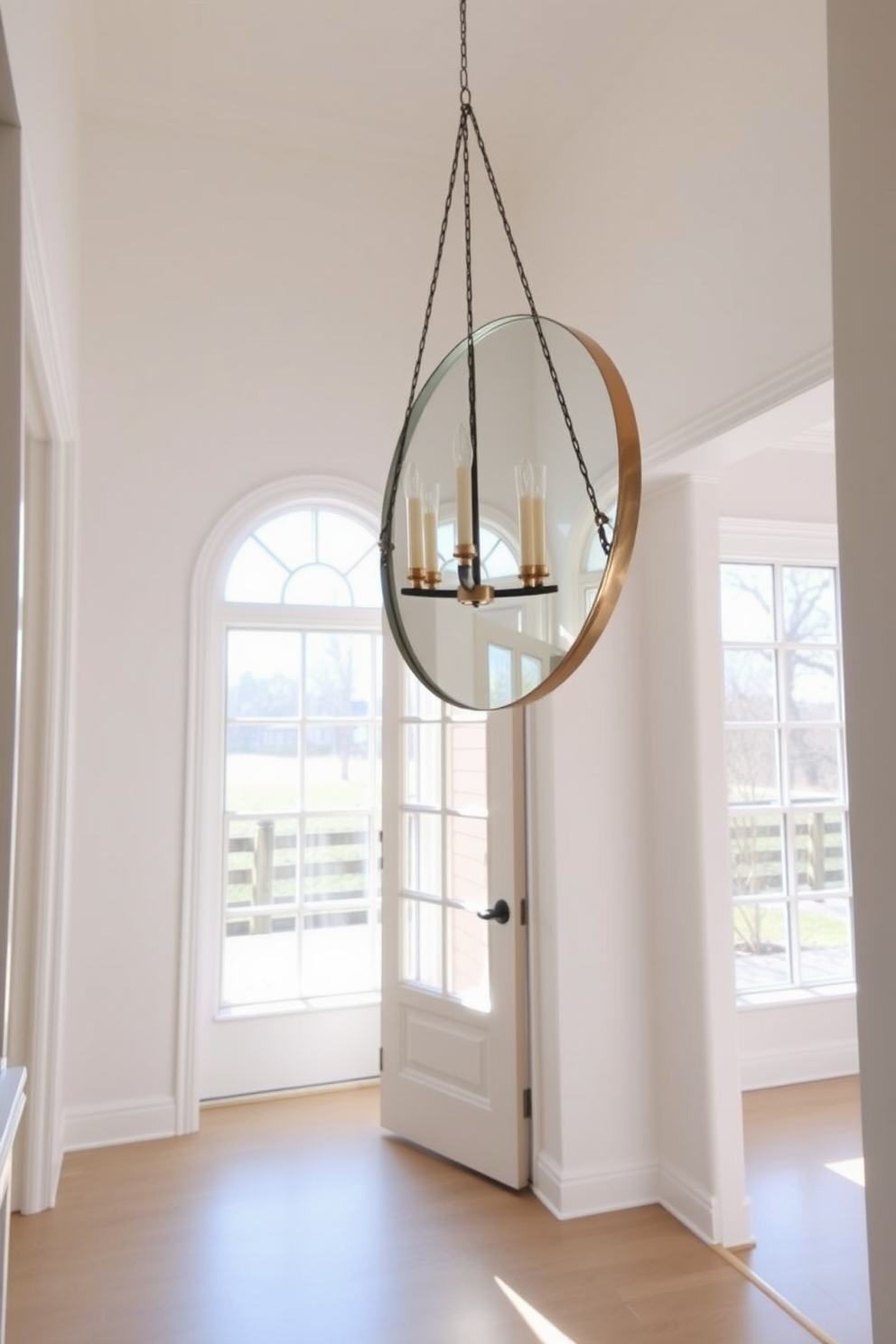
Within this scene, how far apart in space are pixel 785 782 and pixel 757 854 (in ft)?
1.15

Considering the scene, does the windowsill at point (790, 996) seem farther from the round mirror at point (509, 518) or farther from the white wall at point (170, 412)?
the round mirror at point (509, 518)

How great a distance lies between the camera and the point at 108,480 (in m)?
3.45

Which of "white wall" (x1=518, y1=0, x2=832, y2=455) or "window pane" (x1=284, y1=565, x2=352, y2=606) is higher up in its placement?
"white wall" (x1=518, y1=0, x2=832, y2=455)

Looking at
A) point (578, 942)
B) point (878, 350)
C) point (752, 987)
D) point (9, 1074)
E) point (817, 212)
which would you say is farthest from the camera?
point (752, 987)

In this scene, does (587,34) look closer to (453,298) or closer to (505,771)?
(453,298)

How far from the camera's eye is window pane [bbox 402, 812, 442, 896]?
3.33 m

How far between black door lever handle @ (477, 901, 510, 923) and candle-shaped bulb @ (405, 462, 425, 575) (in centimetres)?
195

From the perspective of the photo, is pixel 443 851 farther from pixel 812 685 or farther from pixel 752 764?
pixel 812 685

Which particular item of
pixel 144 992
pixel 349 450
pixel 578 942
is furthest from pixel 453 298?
pixel 144 992

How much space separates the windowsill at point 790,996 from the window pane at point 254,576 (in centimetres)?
268

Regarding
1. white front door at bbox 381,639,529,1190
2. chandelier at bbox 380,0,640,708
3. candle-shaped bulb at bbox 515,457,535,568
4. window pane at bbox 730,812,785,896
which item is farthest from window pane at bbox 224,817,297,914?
candle-shaped bulb at bbox 515,457,535,568

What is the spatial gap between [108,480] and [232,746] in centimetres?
116

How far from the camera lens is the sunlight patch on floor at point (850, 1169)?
3.04 meters

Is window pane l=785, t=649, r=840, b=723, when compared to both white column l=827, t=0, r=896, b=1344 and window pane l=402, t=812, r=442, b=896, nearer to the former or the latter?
window pane l=402, t=812, r=442, b=896
